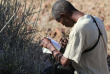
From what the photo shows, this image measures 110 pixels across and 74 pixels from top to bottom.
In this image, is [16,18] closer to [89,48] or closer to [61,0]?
[61,0]

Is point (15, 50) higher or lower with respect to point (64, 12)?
lower

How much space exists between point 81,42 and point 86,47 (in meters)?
0.09

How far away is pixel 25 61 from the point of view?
3090 mm

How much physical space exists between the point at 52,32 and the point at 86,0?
4.45ft

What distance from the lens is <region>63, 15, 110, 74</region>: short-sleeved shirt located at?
2469 millimetres

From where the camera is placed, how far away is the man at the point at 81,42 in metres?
2.48

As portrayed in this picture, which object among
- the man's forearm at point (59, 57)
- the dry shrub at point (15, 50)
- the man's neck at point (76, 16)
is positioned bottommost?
the dry shrub at point (15, 50)

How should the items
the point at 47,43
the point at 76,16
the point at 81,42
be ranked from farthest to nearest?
the point at 47,43, the point at 76,16, the point at 81,42

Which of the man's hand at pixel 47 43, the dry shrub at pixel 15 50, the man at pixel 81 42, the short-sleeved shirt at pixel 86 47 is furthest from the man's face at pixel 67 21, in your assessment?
the dry shrub at pixel 15 50

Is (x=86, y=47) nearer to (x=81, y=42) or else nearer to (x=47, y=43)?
(x=81, y=42)

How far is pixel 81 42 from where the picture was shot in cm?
246

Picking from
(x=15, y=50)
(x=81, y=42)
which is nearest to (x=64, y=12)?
(x=81, y=42)

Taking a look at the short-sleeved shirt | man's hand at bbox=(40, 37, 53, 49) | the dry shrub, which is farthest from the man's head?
the dry shrub

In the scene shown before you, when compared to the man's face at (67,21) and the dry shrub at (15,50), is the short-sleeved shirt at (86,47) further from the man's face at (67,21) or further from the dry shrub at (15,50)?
the dry shrub at (15,50)
